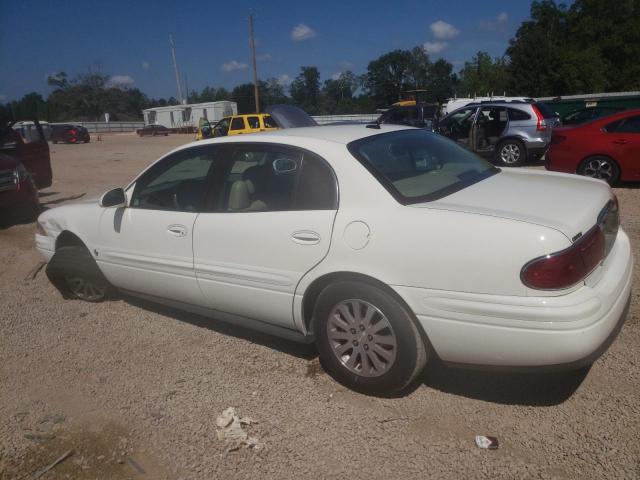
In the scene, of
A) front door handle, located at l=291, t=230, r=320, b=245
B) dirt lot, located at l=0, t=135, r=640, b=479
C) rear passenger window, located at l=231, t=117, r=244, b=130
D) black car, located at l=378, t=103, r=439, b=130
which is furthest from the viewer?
rear passenger window, located at l=231, t=117, r=244, b=130

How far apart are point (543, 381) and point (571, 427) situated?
0.43 meters

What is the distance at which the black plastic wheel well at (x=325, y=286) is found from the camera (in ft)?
8.64

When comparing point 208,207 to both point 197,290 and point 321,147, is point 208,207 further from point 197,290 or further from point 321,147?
point 321,147

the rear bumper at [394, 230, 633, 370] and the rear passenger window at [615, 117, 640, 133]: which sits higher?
the rear passenger window at [615, 117, 640, 133]

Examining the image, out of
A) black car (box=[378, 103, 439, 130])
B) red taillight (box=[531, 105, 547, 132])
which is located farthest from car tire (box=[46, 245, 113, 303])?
black car (box=[378, 103, 439, 130])

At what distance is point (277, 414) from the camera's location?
9.25ft

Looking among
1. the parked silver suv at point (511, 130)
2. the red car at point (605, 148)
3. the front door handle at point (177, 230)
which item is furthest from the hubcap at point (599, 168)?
the front door handle at point (177, 230)

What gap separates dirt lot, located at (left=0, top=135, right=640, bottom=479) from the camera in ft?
7.86

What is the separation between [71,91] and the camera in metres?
92.1

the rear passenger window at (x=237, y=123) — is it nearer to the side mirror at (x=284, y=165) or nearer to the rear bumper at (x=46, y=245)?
the rear bumper at (x=46, y=245)

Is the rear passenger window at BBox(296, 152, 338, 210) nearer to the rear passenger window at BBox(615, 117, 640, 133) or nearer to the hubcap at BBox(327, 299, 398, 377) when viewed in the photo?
the hubcap at BBox(327, 299, 398, 377)

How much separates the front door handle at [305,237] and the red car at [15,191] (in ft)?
22.9

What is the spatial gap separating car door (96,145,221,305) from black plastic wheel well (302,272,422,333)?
3.01 ft

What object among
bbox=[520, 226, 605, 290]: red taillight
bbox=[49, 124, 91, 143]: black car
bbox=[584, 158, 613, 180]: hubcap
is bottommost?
bbox=[49, 124, 91, 143]: black car
